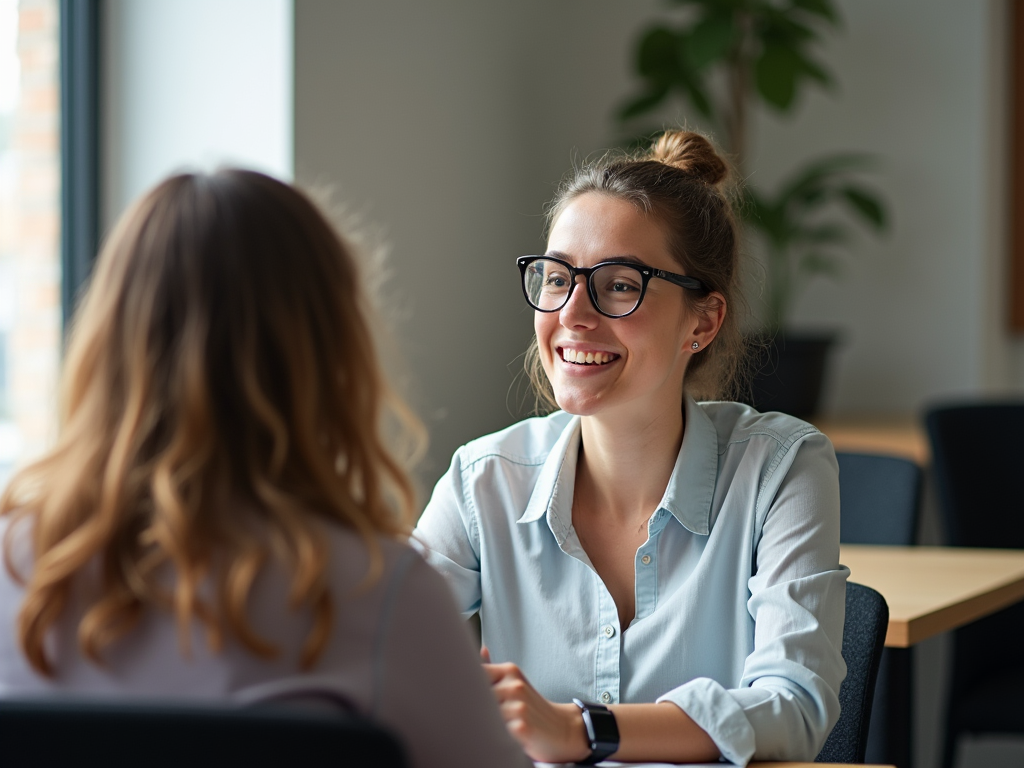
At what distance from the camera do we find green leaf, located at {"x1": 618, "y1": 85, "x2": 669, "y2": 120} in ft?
11.7

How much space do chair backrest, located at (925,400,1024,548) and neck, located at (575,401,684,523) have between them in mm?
1182

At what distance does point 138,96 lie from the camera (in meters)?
2.68

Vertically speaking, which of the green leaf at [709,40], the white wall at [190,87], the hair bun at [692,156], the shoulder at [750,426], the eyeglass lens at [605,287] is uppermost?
the green leaf at [709,40]

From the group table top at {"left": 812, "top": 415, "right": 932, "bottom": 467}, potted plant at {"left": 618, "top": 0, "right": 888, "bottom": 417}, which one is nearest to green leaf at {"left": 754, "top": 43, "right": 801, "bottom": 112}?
potted plant at {"left": 618, "top": 0, "right": 888, "bottom": 417}

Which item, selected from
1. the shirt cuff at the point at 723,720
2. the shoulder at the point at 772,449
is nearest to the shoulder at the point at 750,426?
the shoulder at the point at 772,449

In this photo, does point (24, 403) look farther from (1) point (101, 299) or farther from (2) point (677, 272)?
(1) point (101, 299)

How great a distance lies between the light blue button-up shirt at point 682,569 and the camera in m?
1.31

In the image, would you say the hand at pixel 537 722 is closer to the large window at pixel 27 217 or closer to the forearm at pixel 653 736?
the forearm at pixel 653 736

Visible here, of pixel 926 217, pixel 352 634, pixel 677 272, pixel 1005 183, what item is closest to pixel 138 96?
pixel 677 272

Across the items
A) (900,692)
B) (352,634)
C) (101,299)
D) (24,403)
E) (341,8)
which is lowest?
(900,692)

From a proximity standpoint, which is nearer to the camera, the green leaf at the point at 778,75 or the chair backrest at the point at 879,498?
the chair backrest at the point at 879,498

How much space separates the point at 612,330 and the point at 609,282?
0.21 feet

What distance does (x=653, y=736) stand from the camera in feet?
3.81

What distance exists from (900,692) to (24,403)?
210cm
